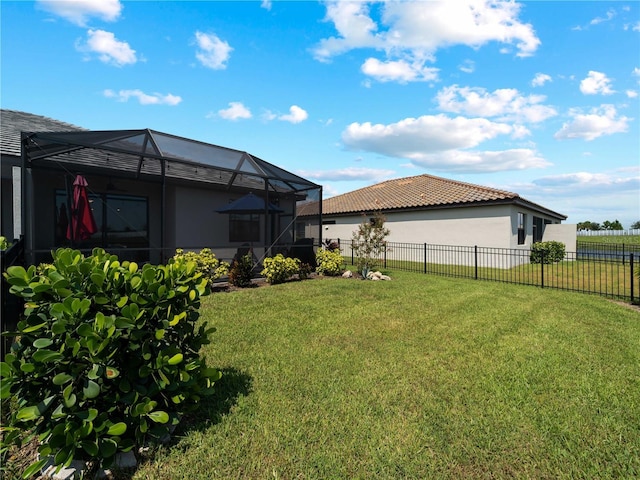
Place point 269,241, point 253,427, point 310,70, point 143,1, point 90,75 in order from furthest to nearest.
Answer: point 269,241
point 310,70
point 90,75
point 143,1
point 253,427

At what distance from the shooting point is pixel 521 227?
17.2 meters

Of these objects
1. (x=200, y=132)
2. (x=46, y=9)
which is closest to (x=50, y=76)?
(x=46, y=9)

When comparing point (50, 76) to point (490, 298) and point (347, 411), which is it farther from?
point (490, 298)

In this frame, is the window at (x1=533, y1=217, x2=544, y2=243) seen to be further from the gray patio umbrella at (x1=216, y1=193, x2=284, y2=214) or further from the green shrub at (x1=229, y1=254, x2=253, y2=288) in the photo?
the green shrub at (x1=229, y1=254, x2=253, y2=288)

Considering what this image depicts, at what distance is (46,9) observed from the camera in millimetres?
5832

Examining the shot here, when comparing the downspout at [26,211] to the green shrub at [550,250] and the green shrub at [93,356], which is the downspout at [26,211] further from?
the green shrub at [550,250]

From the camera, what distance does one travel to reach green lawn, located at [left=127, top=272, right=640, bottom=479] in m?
2.22

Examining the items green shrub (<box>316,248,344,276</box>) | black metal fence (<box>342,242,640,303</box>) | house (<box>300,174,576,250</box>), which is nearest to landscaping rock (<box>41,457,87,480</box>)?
green shrub (<box>316,248,344,276</box>)

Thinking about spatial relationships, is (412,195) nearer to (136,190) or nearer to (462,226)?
(462,226)

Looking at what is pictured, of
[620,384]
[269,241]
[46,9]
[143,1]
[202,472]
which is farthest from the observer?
[269,241]

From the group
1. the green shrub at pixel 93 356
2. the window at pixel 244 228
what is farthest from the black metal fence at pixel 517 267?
the green shrub at pixel 93 356

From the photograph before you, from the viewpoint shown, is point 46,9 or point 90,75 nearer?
point 46,9

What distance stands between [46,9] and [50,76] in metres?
1.71

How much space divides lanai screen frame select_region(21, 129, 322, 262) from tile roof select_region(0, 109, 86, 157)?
84cm
